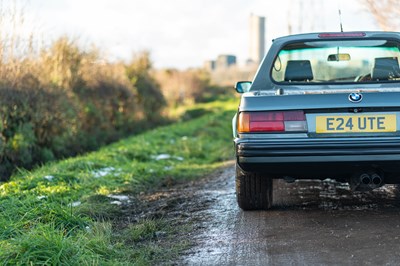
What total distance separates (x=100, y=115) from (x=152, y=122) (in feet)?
25.1

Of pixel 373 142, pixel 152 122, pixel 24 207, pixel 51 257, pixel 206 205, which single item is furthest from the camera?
pixel 152 122

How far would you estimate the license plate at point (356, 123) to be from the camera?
5441 millimetres

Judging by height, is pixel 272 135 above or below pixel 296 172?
above

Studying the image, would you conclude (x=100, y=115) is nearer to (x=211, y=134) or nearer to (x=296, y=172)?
(x=211, y=134)

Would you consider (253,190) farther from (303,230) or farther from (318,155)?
(318,155)

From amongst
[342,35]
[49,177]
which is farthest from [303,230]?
[49,177]

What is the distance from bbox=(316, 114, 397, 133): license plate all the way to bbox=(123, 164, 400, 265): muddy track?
867mm

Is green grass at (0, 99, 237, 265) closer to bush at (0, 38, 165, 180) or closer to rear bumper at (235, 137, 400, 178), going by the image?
rear bumper at (235, 137, 400, 178)

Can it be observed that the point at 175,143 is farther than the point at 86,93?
No

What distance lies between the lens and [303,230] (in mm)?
→ 5543

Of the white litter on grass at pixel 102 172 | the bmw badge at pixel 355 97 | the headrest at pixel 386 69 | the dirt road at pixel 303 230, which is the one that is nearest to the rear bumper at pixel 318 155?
the bmw badge at pixel 355 97

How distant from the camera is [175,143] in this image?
16.1 meters

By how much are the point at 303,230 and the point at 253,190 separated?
0.91 m

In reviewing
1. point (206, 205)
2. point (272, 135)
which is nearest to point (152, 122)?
point (206, 205)
